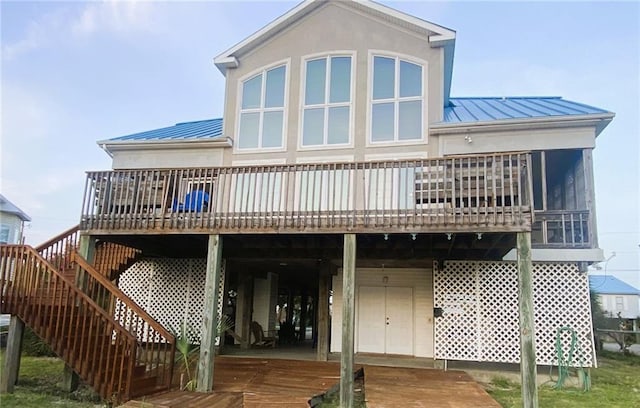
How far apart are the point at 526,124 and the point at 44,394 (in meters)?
10.3

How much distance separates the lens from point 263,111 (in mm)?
10758

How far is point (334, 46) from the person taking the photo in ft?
34.6

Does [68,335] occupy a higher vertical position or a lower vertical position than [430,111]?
lower

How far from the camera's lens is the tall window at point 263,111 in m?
10.7

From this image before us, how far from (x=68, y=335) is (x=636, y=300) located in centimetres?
4173

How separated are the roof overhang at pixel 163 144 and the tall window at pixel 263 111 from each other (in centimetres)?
50

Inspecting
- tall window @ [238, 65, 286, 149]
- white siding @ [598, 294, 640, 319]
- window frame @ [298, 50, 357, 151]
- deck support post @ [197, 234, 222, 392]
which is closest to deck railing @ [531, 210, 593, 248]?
window frame @ [298, 50, 357, 151]

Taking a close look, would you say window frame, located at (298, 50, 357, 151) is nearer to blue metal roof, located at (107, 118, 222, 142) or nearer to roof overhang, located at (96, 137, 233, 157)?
roof overhang, located at (96, 137, 233, 157)

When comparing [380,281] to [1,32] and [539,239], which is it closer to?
[539,239]

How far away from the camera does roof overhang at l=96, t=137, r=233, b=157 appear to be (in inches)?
422

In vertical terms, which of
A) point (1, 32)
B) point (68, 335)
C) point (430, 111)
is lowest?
point (68, 335)

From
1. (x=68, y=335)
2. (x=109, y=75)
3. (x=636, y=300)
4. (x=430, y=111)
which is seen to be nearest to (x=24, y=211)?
(x=109, y=75)

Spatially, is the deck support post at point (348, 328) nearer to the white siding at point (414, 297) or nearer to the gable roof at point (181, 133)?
the white siding at point (414, 297)

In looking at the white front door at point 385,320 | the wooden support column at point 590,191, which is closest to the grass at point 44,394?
the white front door at point 385,320
